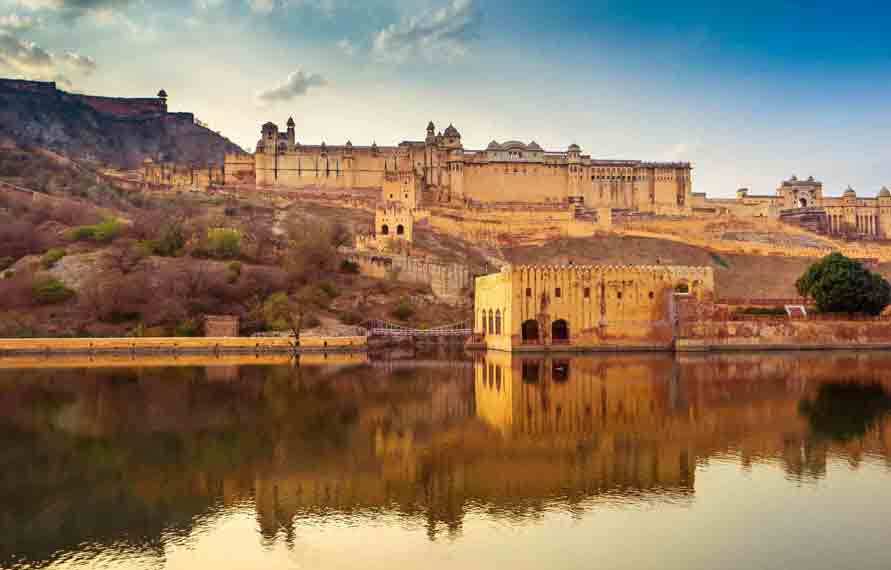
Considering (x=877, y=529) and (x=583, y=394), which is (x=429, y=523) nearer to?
(x=877, y=529)

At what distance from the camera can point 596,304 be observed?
35.1m

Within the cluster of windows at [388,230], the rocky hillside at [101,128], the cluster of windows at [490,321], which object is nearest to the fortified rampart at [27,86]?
the rocky hillside at [101,128]

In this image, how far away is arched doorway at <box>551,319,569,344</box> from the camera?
116 ft

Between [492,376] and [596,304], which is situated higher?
[596,304]

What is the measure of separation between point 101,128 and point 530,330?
90471mm

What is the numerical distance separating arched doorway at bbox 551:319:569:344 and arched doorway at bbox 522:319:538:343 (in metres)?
0.72

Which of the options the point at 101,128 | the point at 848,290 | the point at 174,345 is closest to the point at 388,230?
the point at 174,345

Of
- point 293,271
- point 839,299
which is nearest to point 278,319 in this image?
point 293,271

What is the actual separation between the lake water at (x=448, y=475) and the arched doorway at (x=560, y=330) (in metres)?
12.0

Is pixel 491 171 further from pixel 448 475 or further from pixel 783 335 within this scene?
pixel 448 475

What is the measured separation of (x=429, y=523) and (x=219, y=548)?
8.10 feet

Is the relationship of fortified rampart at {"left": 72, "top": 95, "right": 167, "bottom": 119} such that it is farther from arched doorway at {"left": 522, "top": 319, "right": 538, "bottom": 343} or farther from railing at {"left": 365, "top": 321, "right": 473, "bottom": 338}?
arched doorway at {"left": 522, "top": 319, "right": 538, "bottom": 343}

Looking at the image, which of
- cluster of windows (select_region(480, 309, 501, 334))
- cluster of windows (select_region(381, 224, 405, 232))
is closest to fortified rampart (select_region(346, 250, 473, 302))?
cluster of windows (select_region(381, 224, 405, 232))

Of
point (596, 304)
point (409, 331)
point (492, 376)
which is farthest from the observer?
point (409, 331)
